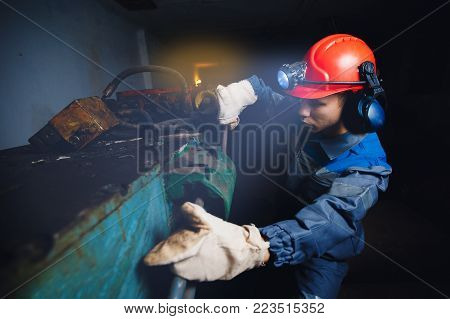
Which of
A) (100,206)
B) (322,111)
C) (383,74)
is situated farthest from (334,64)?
(383,74)

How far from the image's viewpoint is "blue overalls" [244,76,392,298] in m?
1.08

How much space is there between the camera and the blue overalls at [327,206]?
108 cm

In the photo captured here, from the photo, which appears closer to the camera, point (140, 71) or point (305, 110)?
point (305, 110)

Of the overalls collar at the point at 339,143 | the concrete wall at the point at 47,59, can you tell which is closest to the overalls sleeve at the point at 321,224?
the overalls collar at the point at 339,143

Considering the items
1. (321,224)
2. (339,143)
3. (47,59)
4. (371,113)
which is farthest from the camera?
(47,59)

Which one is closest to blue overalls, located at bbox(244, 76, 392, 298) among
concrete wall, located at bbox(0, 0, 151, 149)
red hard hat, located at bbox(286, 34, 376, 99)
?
red hard hat, located at bbox(286, 34, 376, 99)

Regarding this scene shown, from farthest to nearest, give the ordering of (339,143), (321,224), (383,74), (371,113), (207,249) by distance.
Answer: (383,74) < (339,143) < (371,113) < (321,224) < (207,249)

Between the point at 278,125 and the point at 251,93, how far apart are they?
1.44ft

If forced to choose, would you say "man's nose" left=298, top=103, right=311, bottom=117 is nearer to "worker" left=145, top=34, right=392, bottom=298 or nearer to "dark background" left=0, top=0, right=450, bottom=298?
"worker" left=145, top=34, right=392, bottom=298

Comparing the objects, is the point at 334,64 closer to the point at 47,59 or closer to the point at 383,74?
the point at 47,59

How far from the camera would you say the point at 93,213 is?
606 mm

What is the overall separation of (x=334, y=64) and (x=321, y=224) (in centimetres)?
105

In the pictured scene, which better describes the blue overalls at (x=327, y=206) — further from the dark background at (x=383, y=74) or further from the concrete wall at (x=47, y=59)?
the concrete wall at (x=47, y=59)

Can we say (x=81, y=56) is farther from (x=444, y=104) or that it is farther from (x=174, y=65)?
(x=444, y=104)
